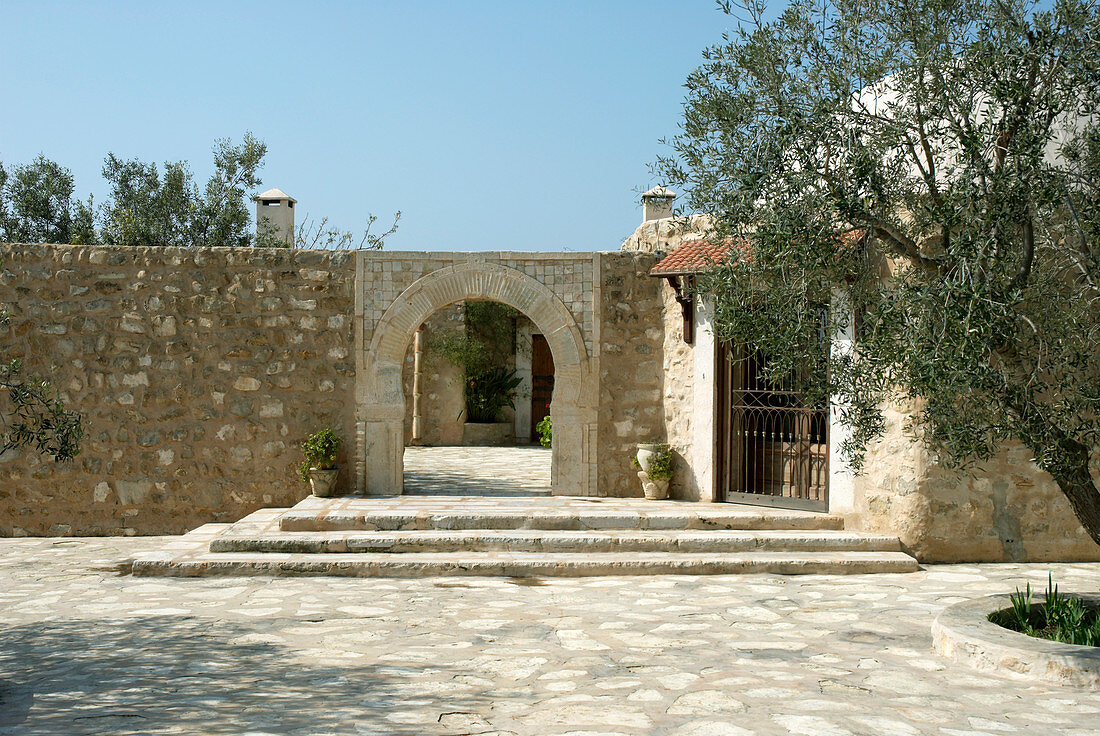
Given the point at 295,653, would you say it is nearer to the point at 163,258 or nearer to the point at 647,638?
the point at 647,638

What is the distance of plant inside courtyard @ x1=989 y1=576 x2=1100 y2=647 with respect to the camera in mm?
Result: 5074

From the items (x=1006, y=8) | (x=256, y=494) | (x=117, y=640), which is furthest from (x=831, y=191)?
(x=256, y=494)

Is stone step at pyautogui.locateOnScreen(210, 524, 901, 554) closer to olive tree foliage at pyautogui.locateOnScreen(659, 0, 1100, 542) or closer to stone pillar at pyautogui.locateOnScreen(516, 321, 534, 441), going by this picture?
olive tree foliage at pyautogui.locateOnScreen(659, 0, 1100, 542)

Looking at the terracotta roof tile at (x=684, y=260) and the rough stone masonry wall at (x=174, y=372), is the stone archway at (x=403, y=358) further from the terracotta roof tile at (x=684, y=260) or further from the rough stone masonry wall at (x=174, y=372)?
the terracotta roof tile at (x=684, y=260)

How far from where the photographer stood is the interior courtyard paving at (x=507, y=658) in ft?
13.3

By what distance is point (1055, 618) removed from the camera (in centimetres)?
537

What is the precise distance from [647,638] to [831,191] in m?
2.79

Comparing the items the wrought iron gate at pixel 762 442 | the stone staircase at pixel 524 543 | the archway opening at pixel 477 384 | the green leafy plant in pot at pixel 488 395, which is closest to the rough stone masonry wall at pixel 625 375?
the wrought iron gate at pixel 762 442

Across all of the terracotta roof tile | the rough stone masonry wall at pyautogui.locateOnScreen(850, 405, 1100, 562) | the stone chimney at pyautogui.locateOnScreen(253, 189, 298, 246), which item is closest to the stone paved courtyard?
the terracotta roof tile

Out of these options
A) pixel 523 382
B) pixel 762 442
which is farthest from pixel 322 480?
pixel 523 382

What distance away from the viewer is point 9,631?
5680mm

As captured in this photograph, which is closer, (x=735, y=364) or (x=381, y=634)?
(x=381, y=634)

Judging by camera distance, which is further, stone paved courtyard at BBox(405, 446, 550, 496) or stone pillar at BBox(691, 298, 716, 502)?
stone paved courtyard at BBox(405, 446, 550, 496)

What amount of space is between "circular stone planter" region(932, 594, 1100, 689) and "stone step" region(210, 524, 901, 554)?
2.59 meters
